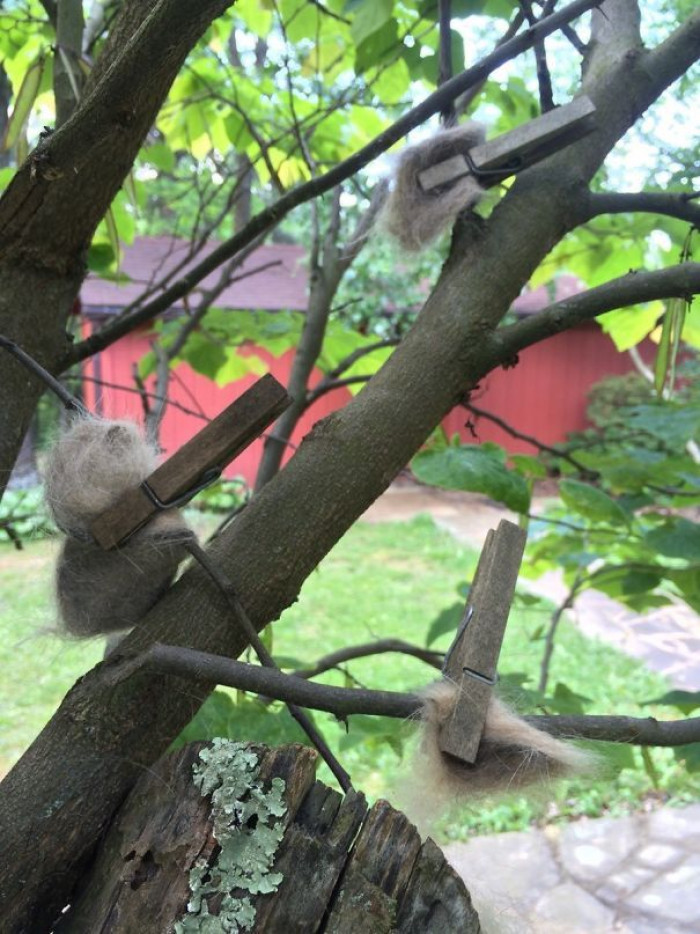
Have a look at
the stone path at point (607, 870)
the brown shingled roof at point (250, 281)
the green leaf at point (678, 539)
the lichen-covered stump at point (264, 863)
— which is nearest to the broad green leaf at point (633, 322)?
the green leaf at point (678, 539)

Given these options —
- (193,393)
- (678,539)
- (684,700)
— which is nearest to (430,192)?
(678,539)

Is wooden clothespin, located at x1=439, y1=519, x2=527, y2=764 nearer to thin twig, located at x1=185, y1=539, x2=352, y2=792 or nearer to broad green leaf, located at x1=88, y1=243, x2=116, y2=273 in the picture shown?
thin twig, located at x1=185, y1=539, x2=352, y2=792

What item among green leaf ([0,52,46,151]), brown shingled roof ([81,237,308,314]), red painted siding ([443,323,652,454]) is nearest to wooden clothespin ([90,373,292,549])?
green leaf ([0,52,46,151])

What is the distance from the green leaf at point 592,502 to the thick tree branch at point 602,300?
2.08 ft

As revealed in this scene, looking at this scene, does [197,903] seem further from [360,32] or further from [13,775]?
[360,32]

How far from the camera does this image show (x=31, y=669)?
3.79 meters

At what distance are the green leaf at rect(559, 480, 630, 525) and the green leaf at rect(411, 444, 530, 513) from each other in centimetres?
21

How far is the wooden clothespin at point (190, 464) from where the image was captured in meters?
0.65

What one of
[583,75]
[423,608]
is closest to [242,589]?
[583,75]

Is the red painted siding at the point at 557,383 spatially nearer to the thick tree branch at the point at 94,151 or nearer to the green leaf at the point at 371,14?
the green leaf at the point at 371,14

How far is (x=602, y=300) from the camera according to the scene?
0.83 metres

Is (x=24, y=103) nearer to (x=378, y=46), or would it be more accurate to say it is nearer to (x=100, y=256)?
(x=100, y=256)

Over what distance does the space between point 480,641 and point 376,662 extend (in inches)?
150

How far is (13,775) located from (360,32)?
1092mm
